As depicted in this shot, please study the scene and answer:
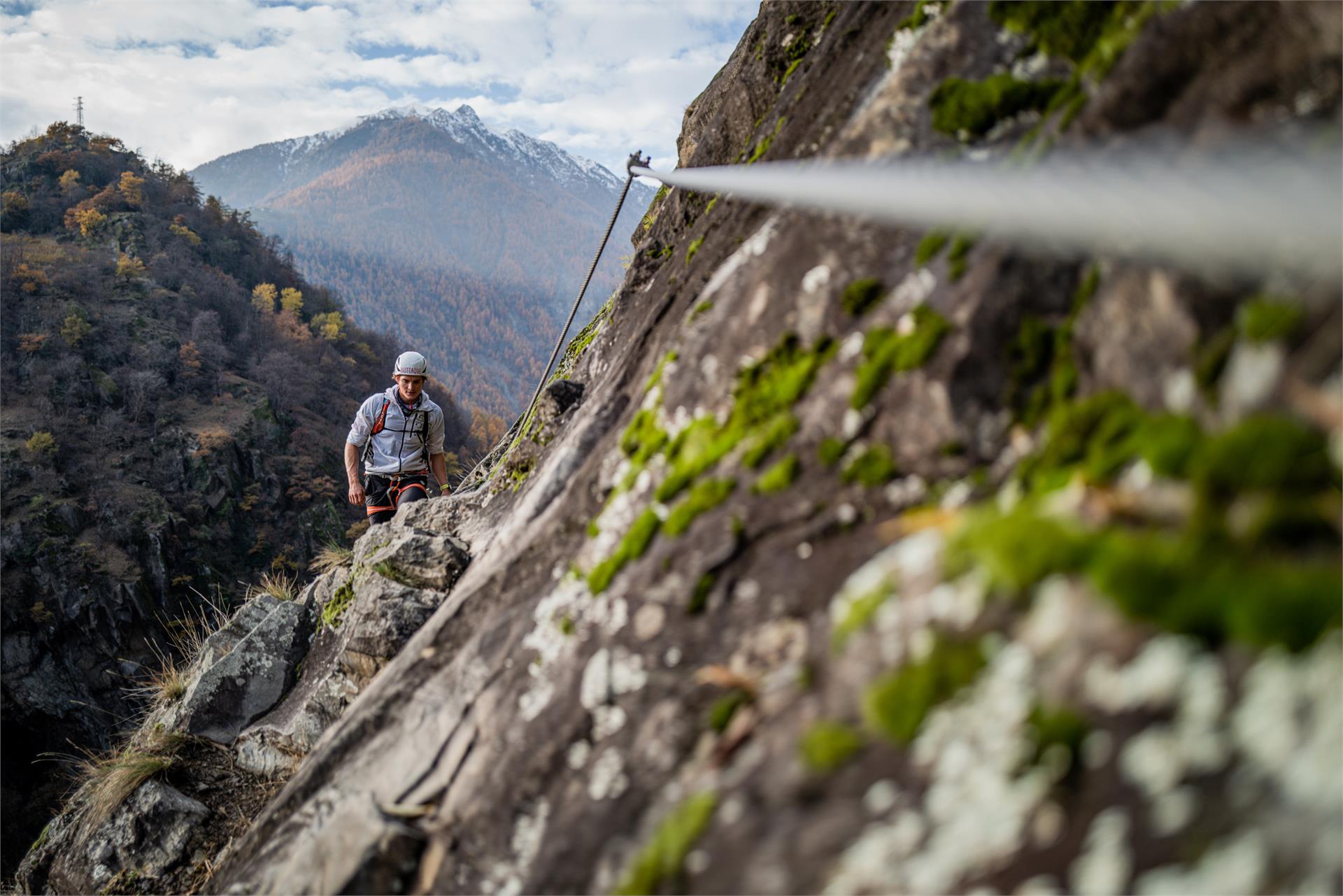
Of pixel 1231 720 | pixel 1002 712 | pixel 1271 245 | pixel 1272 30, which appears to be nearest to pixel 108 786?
pixel 1002 712

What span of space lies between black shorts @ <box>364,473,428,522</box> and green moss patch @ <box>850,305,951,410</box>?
21.2ft

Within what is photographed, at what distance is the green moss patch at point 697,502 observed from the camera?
2.96m

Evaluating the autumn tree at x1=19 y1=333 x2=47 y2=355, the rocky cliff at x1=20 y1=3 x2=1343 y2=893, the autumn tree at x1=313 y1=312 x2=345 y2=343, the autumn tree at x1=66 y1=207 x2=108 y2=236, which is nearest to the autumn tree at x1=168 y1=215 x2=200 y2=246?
the autumn tree at x1=66 y1=207 x2=108 y2=236

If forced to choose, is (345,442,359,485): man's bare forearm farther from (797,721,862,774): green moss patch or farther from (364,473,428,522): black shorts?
(797,721,862,774): green moss patch

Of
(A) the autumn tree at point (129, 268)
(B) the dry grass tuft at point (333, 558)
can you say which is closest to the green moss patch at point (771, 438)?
(B) the dry grass tuft at point (333, 558)

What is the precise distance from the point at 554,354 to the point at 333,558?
321 centimetres

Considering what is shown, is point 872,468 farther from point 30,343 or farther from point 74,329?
point 74,329

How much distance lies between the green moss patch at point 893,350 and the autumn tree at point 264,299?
8172 centimetres

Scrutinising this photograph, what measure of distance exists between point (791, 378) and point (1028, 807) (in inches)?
69.5

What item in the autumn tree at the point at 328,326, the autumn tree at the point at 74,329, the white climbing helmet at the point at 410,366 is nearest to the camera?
the white climbing helmet at the point at 410,366

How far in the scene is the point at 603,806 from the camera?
8.82 feet

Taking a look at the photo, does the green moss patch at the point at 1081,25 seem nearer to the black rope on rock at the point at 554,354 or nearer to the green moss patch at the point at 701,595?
the green moss patch at the point at 701,595

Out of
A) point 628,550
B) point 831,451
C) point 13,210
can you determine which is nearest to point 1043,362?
point 831,451

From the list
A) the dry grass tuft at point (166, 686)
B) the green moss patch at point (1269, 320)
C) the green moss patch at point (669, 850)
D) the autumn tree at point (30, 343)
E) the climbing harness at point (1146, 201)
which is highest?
the climbing harness at point (1146, 201)
